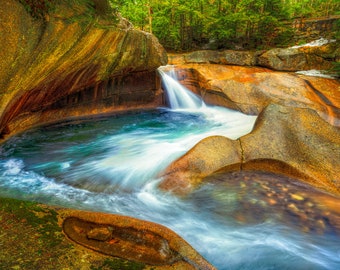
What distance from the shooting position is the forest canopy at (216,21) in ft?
60.0

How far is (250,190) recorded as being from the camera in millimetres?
5336

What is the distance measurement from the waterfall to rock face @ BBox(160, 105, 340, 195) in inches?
283

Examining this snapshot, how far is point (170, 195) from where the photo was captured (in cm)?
531

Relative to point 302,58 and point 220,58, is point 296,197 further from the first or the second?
point 220,58

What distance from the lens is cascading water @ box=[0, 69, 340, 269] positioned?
13.4 feet

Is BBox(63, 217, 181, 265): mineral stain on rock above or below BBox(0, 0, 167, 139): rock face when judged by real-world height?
→ below

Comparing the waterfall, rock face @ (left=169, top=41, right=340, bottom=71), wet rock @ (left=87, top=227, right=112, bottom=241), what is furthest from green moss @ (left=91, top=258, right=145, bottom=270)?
rock face @ (left=169, top=41, right=340, bottom=71)

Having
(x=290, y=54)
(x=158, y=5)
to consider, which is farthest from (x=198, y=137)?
(x=158, y=5)

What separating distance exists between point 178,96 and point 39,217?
11148 millimetres

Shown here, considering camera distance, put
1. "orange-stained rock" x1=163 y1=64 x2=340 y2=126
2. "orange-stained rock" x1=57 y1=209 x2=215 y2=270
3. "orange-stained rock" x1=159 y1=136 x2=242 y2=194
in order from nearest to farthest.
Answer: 1. "orange-stained rock" x1=57 y1=209 x2=215 y2=270
2. "orange-stained rock" x1=159 y1=136 x2=242 y2=194
3. "orange-stained rock" x1=163 y1=64 x2=340 y2=126

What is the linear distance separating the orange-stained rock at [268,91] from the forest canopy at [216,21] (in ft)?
23.2

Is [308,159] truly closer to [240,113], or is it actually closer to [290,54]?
[240,113]

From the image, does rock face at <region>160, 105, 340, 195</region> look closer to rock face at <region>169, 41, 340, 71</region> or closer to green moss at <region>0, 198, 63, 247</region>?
green moss at <region>0, 198, 63, 247</region>

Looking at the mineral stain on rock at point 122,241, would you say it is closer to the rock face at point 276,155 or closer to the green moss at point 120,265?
the green moss at point 120,265
